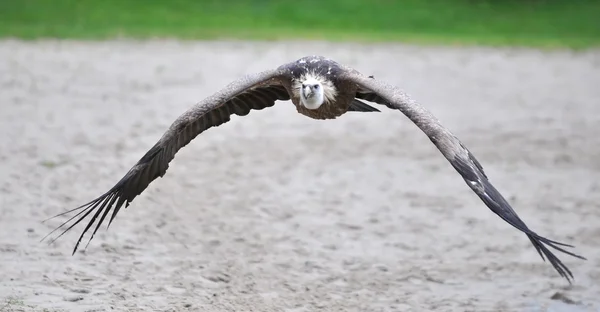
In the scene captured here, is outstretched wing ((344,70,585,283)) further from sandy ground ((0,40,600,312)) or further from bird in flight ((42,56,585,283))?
sandy ground ((0,40,600,312))

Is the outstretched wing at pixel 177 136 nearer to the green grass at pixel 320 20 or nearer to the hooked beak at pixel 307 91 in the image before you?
the hooked beak at pixel 307 91

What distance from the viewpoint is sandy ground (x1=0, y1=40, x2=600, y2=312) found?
8789mm

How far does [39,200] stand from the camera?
10.9 metres

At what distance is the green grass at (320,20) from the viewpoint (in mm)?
25422

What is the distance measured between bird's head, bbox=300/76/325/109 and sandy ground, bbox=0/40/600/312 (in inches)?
57.8

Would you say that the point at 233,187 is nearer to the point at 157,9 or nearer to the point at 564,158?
the point at 564,158

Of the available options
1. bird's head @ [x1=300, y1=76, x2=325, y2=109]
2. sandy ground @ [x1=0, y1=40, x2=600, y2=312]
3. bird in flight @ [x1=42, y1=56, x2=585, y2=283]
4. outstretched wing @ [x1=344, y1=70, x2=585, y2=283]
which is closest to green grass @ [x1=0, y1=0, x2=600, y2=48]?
sandy ground @ [x1=0, y1=40, x2=600, y2=312]

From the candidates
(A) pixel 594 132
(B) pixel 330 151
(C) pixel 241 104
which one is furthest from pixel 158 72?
(C) pixel 241 104

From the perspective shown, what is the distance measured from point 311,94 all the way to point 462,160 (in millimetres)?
1537

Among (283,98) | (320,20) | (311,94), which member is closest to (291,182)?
(283,98)

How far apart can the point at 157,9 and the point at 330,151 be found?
15986mm

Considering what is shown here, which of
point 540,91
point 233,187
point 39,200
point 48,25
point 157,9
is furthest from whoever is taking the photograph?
point 157,9

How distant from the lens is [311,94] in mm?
8711

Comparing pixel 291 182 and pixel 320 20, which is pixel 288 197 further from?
pixel 320 20
